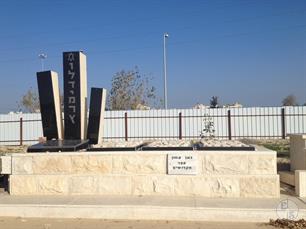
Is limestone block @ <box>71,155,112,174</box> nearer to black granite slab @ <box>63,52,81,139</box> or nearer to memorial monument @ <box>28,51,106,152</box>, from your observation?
memorial monument @ <box>28,51,106,152</box>

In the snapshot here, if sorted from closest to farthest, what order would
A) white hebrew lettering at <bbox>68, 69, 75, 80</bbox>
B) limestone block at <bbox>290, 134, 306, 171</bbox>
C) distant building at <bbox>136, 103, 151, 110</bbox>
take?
limestone block at <bbox>290, 134, 306, 171</bbox>, white hebrew lettering at <bbox>68, 69, 75, 80</bbox>, distant building at <bbox>136, 103, 151, 110</bbox>

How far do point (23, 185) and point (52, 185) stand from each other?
611 millimetres

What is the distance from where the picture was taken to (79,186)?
330 inches

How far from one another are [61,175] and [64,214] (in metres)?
1.22

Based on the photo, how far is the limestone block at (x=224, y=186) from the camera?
791 cm

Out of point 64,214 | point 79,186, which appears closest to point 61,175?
point 79,186

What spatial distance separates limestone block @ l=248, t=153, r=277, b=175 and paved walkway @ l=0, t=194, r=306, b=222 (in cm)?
53

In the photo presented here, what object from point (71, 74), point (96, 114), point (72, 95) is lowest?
point (96, 114)

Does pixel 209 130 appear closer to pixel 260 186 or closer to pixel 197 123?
pixel 260 186

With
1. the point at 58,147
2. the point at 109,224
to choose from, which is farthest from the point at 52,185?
the point at 109,224

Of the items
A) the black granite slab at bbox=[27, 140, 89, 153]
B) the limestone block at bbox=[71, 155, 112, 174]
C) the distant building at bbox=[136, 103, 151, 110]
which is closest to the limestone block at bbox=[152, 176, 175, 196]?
the limestone block at bbox=[71, 155, 112, 174]

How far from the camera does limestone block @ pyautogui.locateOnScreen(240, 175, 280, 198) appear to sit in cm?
780

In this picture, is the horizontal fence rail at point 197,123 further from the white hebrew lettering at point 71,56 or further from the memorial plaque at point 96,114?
the white hebrew lettering at point 71,56

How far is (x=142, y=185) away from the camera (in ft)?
26.8
